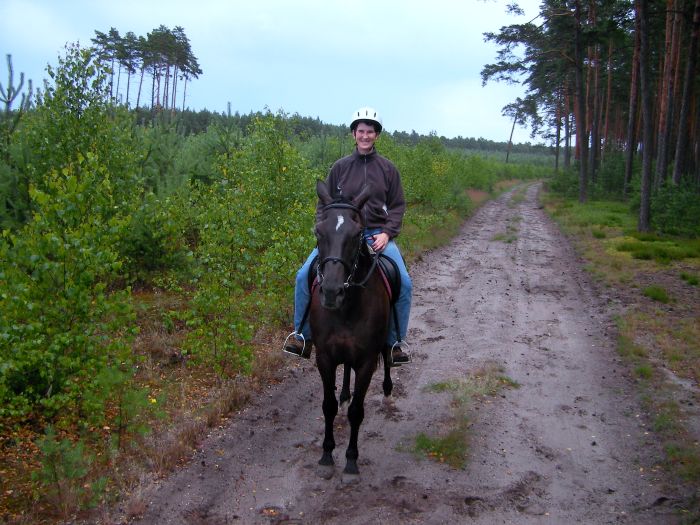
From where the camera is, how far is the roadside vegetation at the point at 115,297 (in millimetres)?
4434

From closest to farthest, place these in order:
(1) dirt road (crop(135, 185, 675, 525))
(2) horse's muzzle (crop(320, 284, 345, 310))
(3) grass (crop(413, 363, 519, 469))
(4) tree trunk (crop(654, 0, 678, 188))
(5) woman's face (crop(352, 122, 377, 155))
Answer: (2) horse's muzzle (crop(320, 284, 345, 310))
(1) dirt road (crop(135, 185, 675, 525))
(3) grass (crop(413, 363, 519, 469))
(5) woman's face (crop(352, 122, 377, 155))
(4) tree trunk (crop(654, 0, 678, 188))

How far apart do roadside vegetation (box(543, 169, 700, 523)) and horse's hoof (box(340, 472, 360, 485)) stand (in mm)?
2511

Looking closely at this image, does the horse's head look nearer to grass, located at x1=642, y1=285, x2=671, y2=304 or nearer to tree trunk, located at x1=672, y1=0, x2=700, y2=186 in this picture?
grass, located at x1=642, y1=285, x2=671, y2=304

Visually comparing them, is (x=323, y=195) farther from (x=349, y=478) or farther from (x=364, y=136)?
(x=349, y=478)

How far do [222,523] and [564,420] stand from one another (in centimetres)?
382

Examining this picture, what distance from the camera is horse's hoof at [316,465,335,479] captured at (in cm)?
485

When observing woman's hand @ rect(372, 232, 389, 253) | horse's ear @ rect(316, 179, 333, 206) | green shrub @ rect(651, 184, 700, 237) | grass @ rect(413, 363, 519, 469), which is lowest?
grass @ rect(413, 363, 519, 469)

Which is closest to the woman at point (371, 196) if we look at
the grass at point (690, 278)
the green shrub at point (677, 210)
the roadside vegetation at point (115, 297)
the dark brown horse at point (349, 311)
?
the dark brown horse at point (349, 311)

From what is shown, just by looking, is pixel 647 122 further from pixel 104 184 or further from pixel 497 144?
pixel 497 144

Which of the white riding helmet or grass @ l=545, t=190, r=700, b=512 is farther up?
the white riding helmet

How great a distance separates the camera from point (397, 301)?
5.64m

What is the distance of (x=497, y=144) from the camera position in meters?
143

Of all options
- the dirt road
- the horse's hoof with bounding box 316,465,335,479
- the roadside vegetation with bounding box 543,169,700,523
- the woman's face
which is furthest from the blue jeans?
the roadside vegetation with bounding box 543,169,700,523

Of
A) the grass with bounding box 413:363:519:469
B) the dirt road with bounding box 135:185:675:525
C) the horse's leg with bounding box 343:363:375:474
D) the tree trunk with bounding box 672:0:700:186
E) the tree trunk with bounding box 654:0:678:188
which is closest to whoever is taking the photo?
the dirt road with bounding box 135:185:675:525
